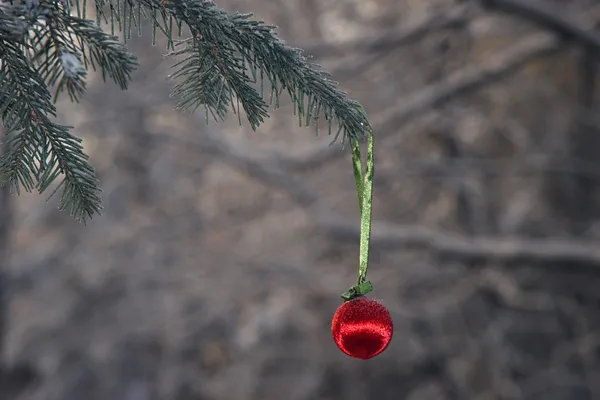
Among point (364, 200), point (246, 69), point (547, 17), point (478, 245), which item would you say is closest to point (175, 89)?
point (246, 69)

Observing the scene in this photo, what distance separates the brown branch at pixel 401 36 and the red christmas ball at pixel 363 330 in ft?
9.01

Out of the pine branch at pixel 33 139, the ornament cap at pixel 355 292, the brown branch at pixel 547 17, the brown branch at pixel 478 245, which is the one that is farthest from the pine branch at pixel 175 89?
the brown branch at pixel 478 245

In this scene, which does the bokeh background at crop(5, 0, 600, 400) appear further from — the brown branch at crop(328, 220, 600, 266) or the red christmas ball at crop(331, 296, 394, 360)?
the red christmas ball at crop(331, 296, 394, 360)

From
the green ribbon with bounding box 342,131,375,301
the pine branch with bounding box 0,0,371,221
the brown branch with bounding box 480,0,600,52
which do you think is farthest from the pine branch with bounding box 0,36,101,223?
the brown branch with bounding box 480,0,600,52

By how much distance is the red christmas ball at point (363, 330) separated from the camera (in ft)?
1.79

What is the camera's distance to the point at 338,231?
3.33 meters

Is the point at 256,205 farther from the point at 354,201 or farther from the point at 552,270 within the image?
the point at 552,270

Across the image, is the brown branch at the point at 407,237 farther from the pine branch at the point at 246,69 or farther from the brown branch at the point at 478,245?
the pine branch at the point at 246,69

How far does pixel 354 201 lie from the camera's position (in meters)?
4.48

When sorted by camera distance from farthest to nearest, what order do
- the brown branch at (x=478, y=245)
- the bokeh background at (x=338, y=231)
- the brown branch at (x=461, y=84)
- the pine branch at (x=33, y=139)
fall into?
the bokeh background at (x=338, y=231), the brown branch at (x=461, y=84), the brown branch at (x=478, y=245), the pine branch at (x=33, y=139)

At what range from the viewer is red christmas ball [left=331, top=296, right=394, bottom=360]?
1.79ft

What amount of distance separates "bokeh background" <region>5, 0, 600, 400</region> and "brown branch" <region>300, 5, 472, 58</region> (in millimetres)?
11

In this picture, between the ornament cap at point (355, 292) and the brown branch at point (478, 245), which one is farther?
the brown branch at point (478, 245)

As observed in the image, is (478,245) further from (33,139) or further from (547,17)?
(33,139)
